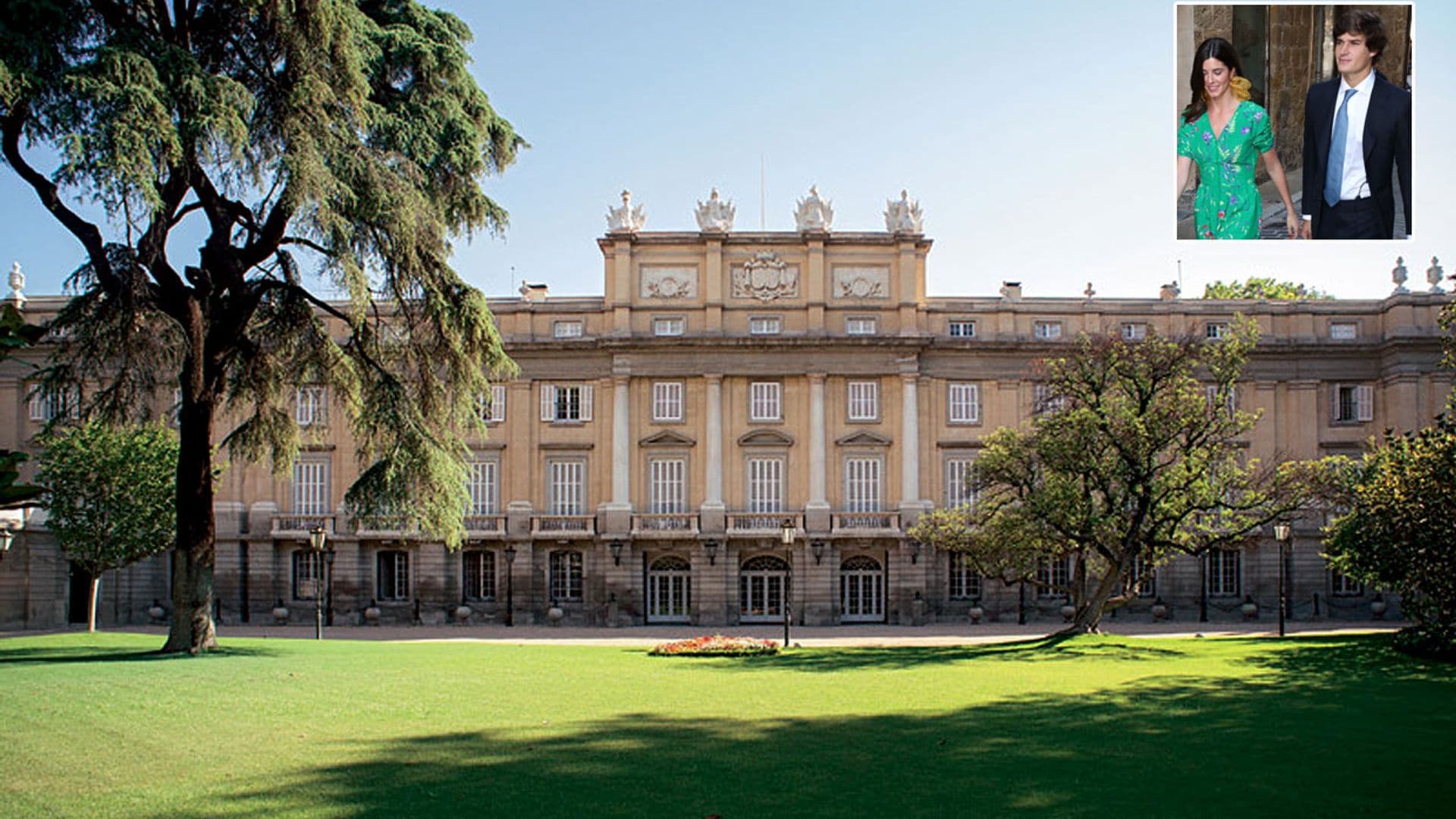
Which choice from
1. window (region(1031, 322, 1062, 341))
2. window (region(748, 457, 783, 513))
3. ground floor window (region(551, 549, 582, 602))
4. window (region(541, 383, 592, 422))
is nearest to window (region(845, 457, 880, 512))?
window (region(748, 457, 783, 513))

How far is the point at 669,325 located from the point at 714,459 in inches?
219

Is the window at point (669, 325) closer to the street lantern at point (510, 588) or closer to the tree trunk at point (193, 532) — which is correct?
the street lantern at point (510, 588)

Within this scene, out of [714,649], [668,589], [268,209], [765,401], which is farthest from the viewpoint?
[765,401]

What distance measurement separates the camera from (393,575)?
47.8 metres

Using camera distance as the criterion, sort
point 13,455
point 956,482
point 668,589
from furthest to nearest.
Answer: point 956,482, point 668,589, point 13,455

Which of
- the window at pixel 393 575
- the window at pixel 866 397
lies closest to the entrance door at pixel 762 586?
the window at pixel 866 397

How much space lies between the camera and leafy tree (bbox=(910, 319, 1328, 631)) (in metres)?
29.8

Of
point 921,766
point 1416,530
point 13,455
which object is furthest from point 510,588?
point 13,455

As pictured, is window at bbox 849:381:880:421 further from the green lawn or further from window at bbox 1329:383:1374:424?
the green lawn

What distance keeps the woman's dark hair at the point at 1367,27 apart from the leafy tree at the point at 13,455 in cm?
2894

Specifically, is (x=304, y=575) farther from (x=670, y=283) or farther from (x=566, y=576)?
(x=670, y=283)

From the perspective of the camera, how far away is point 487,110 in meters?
25.4

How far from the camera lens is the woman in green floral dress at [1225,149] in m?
26.5

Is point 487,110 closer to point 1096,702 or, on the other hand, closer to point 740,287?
point 1096,702
